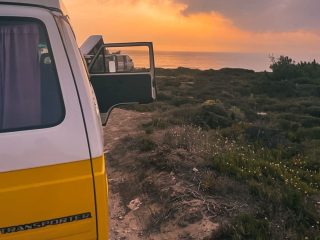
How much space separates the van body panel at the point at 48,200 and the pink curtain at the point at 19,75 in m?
0.32

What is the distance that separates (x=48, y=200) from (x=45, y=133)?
0.41m

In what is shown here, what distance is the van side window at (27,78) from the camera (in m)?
2.47

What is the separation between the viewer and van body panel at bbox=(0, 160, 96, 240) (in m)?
2.40

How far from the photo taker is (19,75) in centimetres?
252

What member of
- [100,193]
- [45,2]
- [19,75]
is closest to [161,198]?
[100,193]

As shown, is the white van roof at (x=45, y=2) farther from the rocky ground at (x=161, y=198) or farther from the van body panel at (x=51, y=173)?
the rocky ground at (x=161, y=198)

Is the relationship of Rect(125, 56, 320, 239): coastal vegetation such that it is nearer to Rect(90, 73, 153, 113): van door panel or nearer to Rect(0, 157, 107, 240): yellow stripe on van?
Rect(90, 73, 153, 113): van door panel

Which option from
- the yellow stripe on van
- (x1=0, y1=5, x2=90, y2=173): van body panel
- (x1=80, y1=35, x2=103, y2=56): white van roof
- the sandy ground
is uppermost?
(x1=80, y1=35, x2=103, y2=56): white van roof

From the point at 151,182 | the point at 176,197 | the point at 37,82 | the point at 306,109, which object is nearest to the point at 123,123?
the point at 151,182

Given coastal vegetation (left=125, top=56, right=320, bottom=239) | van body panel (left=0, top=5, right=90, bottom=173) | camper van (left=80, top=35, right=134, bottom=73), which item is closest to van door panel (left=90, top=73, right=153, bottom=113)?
van body panel (left=0, top=5, right=90, bottom=173)

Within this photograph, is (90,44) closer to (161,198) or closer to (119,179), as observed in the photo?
(161,198)

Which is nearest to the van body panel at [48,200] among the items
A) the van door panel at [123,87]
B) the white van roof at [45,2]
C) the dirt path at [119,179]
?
the van door panel at [123,87]

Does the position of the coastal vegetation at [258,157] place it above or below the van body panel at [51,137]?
below

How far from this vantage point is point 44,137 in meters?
2.40
